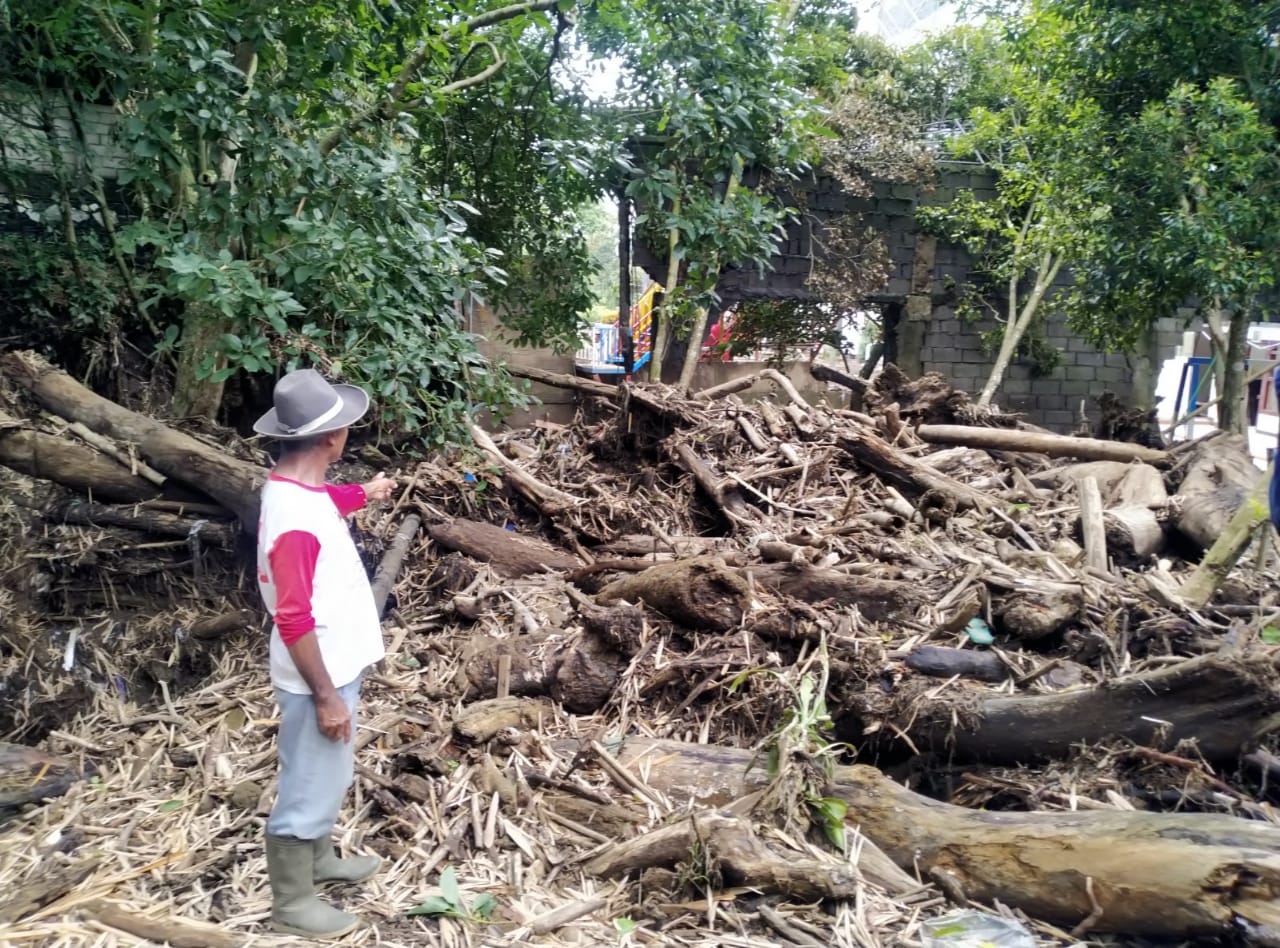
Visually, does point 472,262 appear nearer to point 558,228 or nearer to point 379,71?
point 379,71

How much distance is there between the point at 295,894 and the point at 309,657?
0.80 metres

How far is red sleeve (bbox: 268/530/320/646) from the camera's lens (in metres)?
2.70

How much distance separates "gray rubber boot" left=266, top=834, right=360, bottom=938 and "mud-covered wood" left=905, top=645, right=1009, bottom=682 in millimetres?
2654

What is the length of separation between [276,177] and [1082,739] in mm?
4776

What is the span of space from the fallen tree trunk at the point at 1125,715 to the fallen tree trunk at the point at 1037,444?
4.31 metres

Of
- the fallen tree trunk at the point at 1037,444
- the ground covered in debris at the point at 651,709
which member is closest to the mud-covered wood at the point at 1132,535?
the ground covered in debris at the point at 651,709

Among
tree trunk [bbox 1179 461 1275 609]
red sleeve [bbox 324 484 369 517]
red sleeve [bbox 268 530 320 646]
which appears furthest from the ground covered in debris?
red sleeve [bbox 324 484 369 517]

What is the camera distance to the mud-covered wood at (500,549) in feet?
18.9

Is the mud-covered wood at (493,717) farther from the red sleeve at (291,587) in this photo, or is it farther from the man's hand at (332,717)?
the red sleeve at (291,587)

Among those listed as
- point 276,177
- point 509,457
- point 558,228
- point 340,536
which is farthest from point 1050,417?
point 340,536

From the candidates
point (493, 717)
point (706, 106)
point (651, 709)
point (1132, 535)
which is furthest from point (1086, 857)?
point (706, 106)

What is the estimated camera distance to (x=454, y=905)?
303cm

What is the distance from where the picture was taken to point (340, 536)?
2943 millimetres

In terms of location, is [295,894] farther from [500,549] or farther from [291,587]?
[500,549]
